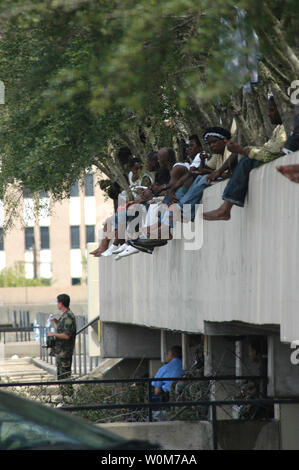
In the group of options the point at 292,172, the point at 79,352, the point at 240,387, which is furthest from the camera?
the point at 79,352

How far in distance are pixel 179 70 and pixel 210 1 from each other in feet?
8.17

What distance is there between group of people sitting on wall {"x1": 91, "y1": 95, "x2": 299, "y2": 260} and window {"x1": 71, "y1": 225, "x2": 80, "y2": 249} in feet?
216

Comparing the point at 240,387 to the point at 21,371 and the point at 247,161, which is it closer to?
the point at 247,161

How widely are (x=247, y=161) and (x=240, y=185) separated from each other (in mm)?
265

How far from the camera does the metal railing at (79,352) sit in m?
25.1

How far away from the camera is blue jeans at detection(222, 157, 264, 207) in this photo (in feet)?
33.2

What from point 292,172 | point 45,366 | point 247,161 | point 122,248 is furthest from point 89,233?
point 292,172

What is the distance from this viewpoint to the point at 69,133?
34.2 ft

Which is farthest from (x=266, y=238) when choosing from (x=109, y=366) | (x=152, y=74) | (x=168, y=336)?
(x=109, y=366)

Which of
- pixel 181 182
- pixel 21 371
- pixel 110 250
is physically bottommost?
pixel 21 371

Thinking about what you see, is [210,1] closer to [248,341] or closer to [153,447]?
[153,447]

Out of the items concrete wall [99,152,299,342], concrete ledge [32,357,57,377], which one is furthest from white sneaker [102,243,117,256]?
concrete ledge [32,357,57,377]

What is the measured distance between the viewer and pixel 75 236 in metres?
83.7

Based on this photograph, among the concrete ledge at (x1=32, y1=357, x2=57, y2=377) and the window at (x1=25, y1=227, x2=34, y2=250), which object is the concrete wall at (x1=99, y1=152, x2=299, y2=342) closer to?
the concrete ledge at (x1=32, y1=357, x2=57, y2=377)
